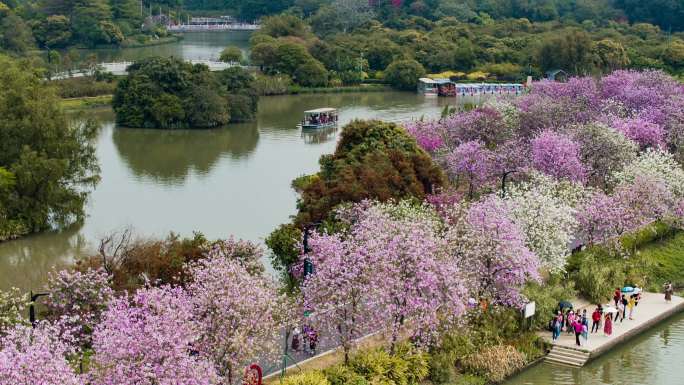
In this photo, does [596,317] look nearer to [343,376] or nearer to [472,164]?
[343,376]

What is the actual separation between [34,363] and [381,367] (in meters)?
8.43

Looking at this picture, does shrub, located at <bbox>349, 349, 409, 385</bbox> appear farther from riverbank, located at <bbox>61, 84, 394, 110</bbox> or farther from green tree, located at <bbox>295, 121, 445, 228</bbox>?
riverbank, located at <bbox>61, 84, 394, 110</bbox>

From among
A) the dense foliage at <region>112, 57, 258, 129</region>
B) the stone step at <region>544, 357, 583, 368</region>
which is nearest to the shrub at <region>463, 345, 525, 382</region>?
the stone step at <region>544, 357, 583, 368</region>

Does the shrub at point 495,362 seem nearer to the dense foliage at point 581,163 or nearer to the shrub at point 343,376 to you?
the shrub at point 343,376

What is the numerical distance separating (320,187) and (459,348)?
8923 mm

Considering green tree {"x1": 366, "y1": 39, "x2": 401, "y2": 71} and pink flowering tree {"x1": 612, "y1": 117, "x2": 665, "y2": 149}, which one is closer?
pink flowering tree {"x1": 612, "y1": 117, "x2": 665, "y2": 149}

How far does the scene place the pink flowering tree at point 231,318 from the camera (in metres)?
20.1

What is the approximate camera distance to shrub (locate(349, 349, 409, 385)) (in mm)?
22422

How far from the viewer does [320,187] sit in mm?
31797

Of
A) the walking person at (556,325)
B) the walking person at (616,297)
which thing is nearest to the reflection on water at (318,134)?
the walking person at (616,297)

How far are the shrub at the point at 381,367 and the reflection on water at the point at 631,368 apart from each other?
3.33m

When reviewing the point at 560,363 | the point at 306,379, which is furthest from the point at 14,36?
the point at 306,379

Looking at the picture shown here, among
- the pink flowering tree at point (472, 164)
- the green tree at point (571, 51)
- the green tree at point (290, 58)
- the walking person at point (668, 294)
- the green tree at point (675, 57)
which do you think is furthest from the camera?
the green tree at point (675, 57)

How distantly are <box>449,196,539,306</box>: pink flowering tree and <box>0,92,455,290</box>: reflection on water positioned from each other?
11.4 meters
